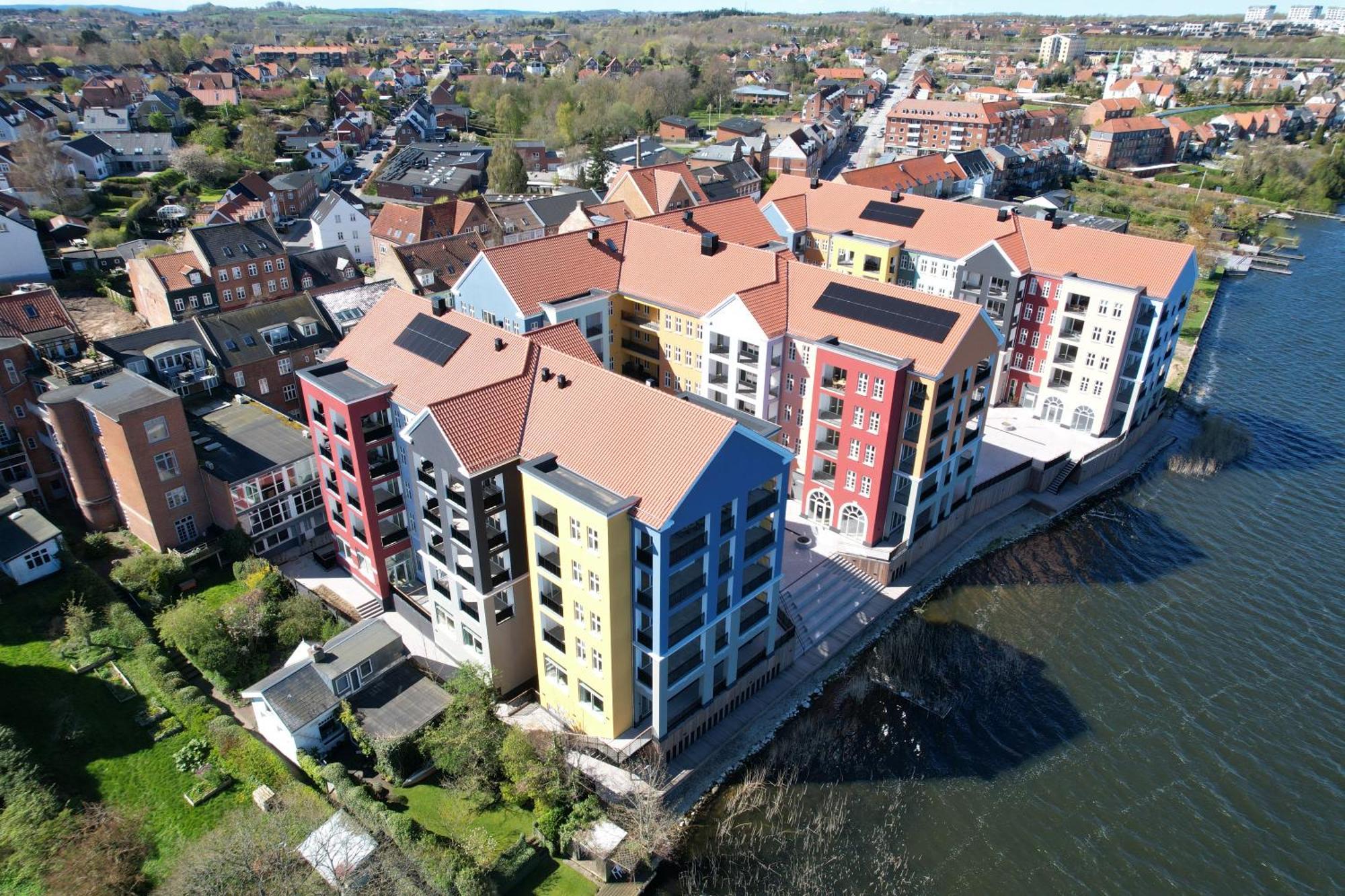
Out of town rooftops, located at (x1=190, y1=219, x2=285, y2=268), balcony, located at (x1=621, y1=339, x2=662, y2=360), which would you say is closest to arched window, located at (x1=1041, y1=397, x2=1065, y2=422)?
balcony, located at (x1=621, y1=339, x2=662, y2=360)

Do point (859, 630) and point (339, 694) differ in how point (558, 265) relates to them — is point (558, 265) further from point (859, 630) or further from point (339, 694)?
point (339, 694)

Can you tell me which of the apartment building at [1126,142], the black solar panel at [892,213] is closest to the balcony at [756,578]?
the black solar panel at [892,213]

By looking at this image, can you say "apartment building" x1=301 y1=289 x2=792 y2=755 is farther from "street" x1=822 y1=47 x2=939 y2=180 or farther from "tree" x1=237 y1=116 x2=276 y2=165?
"street" x1=822 y1=47 x2=939 y2=180

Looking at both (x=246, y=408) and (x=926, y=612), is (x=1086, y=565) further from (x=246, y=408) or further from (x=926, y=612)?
(x=246, y=408)

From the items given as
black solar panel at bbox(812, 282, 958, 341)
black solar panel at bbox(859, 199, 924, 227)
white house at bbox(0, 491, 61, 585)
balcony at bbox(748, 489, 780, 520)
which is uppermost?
black solar panel at bbox(859, 199, 924, 227)

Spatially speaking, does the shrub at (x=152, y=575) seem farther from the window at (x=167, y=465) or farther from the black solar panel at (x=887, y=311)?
the black solar panel at (x=887, y=311)

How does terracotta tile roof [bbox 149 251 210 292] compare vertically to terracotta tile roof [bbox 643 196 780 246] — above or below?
below
